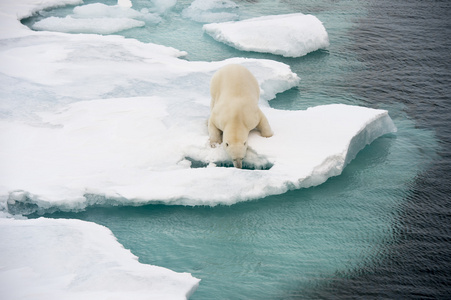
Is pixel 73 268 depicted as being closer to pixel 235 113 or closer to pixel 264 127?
pixel 235 113

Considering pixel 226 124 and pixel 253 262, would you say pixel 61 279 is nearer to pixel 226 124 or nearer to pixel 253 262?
pixel 253 262

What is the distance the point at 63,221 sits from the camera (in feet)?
15.6

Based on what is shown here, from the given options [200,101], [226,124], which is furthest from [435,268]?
[200,101]

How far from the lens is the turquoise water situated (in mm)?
4434

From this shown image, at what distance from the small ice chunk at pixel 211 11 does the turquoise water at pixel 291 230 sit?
543cm

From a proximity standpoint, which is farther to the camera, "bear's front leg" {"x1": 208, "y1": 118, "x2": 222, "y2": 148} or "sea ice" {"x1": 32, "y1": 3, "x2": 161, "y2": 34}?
"sea ice" {"x1": 32, "y1": 3, "x2": 161, "y2": 34}

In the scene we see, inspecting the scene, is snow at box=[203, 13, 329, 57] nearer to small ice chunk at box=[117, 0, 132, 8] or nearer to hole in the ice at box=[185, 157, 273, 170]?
small ice chunk at box=[117, 0, 132, 8]

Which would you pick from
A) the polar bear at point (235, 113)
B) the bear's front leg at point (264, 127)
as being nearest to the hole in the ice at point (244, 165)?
the polar bear at point (235, 113)

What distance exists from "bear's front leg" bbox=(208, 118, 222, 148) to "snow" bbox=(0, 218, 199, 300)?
69.3 inches

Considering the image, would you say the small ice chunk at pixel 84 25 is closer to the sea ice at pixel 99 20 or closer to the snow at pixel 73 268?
the sea ice at pixel 99 20

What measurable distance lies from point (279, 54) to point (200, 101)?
296 centimetres

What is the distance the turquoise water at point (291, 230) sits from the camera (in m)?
4.43

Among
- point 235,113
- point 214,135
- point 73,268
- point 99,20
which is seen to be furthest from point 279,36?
point 73,268

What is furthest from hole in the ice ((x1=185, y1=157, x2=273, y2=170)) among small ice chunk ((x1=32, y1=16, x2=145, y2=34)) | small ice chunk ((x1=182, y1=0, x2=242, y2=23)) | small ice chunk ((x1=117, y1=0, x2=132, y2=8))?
small ice chunk ((x1=117, y1=0, x2=132, y2=8))
